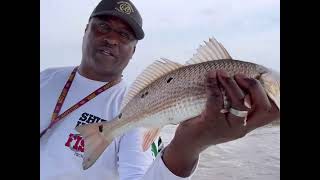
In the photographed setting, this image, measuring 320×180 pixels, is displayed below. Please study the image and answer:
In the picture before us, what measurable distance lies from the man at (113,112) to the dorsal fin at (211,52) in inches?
3.5

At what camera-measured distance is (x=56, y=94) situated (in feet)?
7.83

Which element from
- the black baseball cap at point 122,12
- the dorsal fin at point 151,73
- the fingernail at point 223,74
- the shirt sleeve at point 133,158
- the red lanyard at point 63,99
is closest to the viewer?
the fingernail at point 223,74

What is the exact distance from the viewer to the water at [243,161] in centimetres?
524

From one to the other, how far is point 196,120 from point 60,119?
2.79ft

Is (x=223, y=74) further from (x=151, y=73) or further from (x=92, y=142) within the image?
(x=92, y=142)

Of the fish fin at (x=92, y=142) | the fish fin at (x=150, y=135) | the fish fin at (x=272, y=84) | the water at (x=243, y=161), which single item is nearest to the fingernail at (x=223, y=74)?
the fish fin at (x=272, y=84)

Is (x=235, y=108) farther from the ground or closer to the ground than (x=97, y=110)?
farther from the ground

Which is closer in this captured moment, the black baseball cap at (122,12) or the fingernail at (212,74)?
the fingernail at (212,74)

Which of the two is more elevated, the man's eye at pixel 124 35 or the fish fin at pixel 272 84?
the man's eye at pixel 124 35

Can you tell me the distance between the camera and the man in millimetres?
1612

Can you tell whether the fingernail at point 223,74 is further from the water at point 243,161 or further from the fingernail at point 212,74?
the water at point 243,161

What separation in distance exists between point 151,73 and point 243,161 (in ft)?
13.9
